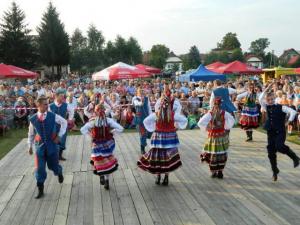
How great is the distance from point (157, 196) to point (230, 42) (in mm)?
102954

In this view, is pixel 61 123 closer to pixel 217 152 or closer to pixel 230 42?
pixel 217 152

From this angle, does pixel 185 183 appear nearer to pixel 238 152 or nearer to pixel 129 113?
pixel 238 152

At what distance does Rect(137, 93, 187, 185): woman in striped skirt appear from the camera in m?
6.86

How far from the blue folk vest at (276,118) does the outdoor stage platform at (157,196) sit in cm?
94

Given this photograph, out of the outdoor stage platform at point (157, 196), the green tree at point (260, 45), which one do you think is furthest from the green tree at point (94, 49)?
the outdoor stage platform at point (157, 196)

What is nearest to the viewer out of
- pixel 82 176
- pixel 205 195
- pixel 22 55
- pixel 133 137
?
pixel 205 195

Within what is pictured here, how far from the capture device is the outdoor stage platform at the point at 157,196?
5504mm

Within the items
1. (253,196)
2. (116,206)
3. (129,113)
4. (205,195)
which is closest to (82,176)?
(116,206)

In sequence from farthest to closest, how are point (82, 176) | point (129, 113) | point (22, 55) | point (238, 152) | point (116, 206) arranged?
point (22, 55) < point (129, 113) < point (238, 152) < point (82, 176) < point (116, 206)

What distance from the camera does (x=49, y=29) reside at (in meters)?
62.2

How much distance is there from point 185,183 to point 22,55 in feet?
160

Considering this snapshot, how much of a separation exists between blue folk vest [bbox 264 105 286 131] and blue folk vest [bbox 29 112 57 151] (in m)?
3.54

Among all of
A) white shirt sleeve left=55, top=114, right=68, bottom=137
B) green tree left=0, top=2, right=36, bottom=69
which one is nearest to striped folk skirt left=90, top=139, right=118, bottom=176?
white shirt sleeve left=55, top=114, right=68, bottom=137

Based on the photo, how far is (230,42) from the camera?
10556cm
